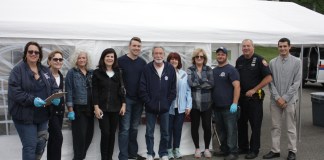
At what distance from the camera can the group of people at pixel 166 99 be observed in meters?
5.12

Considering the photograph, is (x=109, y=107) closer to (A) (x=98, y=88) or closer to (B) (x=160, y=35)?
(A) (x=98, y=88)

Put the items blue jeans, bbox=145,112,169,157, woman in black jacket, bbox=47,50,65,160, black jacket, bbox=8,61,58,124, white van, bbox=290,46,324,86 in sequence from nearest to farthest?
black jacket, bbox=8,61,58,124, woman in black jacket, bbox=47,50,65,160, blue jeans, bbox=145,112,169,157, white van, bbox=290,46,324,86

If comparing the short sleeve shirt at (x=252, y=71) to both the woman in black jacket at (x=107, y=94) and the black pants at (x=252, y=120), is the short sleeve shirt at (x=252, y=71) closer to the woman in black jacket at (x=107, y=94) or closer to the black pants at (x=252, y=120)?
the black pants at (x=252, y=120)

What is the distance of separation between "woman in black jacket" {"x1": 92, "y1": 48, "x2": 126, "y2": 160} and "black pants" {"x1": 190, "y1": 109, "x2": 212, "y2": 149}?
1.21 meters

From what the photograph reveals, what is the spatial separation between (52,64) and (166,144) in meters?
2.08

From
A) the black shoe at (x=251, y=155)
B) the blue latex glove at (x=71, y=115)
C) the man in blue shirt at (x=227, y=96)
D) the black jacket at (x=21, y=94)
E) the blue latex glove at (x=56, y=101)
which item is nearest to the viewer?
the black jacket at (x=21, y=94)

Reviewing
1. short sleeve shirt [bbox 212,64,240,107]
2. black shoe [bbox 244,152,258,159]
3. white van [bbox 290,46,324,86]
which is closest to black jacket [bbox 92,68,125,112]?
short sleeve shirt [bbox 212,64,240,107]

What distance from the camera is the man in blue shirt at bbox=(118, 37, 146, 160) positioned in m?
5.38

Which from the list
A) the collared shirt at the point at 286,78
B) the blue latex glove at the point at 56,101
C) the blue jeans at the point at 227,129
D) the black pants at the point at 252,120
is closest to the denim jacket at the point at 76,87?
the blue latex glove at the point at 56,101

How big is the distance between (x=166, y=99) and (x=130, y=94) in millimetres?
529

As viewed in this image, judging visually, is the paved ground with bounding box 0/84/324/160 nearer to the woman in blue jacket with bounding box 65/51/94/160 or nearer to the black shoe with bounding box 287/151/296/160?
the black shoe with bounding box 287/151/296/160

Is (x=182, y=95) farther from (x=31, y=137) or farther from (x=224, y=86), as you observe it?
(x=31, y=137)

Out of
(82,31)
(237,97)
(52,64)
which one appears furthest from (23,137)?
(237,97)

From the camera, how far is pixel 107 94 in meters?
5.16
